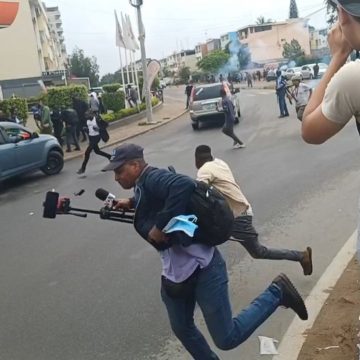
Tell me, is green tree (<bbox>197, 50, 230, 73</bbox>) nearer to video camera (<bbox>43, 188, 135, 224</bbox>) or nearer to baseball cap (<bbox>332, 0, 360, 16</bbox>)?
video camera (<bbox>43, 188, 135, 224</bbox>)

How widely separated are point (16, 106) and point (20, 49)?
36.5m

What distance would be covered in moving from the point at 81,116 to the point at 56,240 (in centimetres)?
1180

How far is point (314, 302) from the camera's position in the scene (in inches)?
178

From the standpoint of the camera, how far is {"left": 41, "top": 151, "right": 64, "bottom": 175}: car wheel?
13.9 m

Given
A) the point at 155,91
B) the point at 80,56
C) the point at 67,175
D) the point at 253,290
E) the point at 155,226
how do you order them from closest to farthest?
the point at 155,226
the point at 253,290
the point at 67,175
the point at 155,91
the point at 80,56

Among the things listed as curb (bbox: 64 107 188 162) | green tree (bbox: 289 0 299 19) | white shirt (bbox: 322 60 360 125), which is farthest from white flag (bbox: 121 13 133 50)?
green tree (bbox: 289 0 299 19)

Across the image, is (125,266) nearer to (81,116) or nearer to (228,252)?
(228,252)

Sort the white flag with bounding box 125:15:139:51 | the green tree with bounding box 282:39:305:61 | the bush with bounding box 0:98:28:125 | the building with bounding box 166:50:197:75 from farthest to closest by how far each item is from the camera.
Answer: the building with bounding box 166:50:197:75, the green tree with bounding box 282:39:305:61, the white flag with bounding box 125:15:139:51, the bush with bounding box 0:98:28:125

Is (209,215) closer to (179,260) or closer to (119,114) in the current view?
(179,260)

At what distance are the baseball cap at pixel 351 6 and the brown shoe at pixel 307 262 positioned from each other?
3.52 metres

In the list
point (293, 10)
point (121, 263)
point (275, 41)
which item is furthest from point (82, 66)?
point (121, 263)

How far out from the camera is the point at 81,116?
1883 cm

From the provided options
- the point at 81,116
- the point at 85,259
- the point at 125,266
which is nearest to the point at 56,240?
the point at 85,259

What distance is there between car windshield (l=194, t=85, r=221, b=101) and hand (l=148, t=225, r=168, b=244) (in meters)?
18.9
